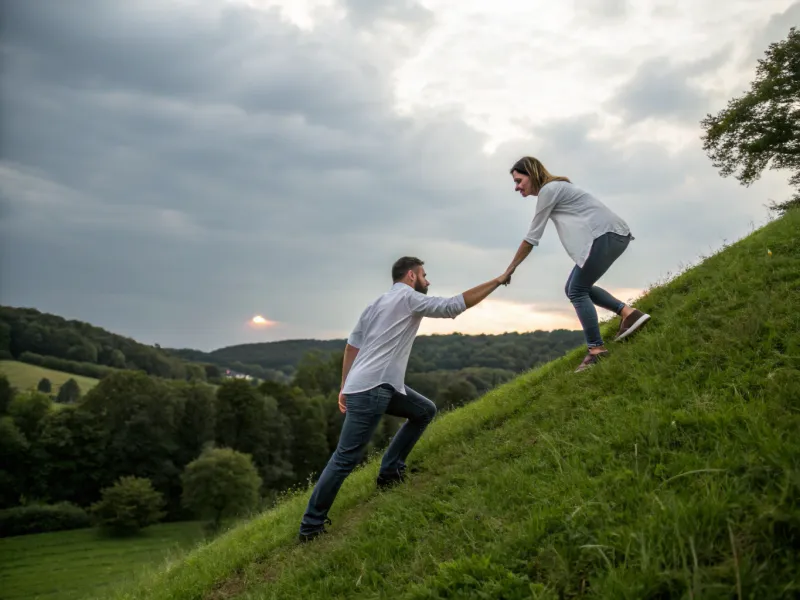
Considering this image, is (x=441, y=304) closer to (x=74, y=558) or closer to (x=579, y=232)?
(x=579, y=232)

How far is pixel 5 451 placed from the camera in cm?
5838

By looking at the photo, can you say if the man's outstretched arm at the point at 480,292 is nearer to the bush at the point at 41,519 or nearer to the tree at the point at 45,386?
the bush at the point at 41,519

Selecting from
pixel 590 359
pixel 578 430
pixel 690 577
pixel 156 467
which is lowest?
pixel 156 467

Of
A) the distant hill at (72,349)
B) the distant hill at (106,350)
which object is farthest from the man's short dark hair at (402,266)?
the distant hill at (72,349)

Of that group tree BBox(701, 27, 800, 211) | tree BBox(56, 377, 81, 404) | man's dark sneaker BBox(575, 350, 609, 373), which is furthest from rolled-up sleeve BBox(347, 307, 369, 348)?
tree BBox(56, 377, 81, 404)

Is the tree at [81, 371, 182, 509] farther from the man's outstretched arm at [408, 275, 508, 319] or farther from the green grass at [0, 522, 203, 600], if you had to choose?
A: the man's outstretched arm at [408, 275, 508, 319]

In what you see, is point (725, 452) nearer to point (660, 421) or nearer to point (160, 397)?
point (660, 421)

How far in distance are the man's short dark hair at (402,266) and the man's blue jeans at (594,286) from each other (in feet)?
7.24

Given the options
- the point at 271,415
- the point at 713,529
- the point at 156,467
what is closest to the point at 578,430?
the point at 713,529

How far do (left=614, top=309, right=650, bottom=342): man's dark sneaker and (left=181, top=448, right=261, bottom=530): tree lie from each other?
161 ft

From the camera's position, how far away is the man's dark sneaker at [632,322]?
745cm

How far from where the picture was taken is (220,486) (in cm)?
4972

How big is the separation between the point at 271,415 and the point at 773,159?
56.2 metres

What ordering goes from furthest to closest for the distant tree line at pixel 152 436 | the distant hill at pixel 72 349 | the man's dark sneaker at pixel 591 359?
the distant hill at pixel 72 349 → the distant tree line at pixel 152 436 → the man's dark sneaker at pixel 591 359
